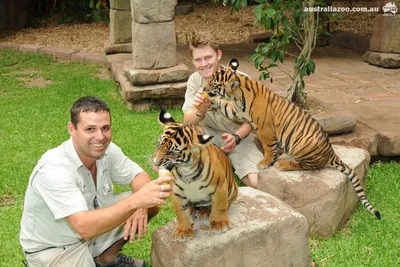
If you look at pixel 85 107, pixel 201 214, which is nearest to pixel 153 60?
pixel 201 214

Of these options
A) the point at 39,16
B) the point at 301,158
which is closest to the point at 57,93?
the point at 301,158

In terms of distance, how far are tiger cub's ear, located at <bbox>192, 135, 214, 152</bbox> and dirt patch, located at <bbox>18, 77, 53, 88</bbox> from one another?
6679mm

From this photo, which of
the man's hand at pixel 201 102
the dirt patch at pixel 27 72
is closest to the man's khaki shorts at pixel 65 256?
the man's hand at pixel 201 102

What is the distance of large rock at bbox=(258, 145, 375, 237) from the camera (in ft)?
14.5

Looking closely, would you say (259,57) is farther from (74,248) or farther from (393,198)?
(74,248)

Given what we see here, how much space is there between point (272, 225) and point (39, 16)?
43.6 ft

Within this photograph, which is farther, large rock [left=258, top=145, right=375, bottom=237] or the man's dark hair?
large rock [left=258, top=145, right=375, bottom=237]

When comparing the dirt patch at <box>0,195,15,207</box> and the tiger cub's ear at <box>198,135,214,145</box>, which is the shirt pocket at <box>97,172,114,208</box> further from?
the dirt patch at <box>0,195,15,207</box>

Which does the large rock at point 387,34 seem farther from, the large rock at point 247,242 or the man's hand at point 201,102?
the large rock at point 247,242

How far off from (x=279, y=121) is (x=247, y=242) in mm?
1389

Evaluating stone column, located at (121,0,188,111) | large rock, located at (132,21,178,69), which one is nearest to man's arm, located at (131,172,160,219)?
stone column, located at (121,0,188,111)

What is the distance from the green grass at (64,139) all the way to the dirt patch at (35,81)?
7 cm

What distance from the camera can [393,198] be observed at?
5078mm

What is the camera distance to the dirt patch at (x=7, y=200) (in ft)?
16.9
